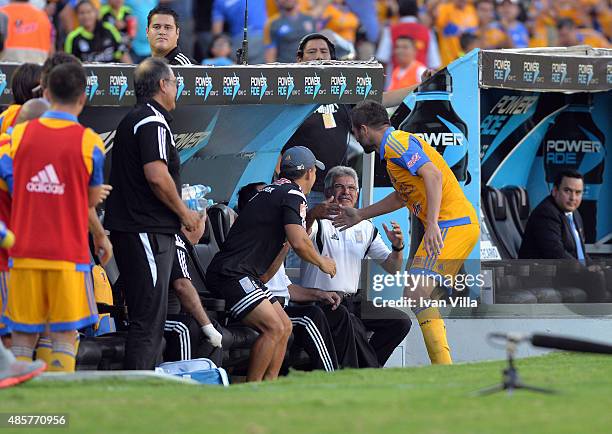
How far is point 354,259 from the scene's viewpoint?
10.4 m

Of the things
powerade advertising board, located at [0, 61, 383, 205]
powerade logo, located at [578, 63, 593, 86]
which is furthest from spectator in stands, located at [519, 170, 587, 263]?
powerade advertising board, located at [0, 61, 383, 205]

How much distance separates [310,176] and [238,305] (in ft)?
3.55

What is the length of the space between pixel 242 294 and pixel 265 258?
1.11 feet

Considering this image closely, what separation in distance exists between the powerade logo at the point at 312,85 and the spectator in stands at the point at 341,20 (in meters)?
7.57

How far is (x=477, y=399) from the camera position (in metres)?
6.43

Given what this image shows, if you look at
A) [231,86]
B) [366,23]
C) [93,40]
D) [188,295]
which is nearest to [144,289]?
[188,295]

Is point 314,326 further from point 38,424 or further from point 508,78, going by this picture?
point 38,424

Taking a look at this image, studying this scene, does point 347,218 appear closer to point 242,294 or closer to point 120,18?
point 242,294

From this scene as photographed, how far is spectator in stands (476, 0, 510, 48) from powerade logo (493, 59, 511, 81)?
850cm

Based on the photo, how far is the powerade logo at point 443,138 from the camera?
11.0 metres

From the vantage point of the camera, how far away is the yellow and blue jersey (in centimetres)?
948

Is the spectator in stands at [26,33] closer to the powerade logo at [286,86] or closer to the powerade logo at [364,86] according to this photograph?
the powerade logo at [286,86]

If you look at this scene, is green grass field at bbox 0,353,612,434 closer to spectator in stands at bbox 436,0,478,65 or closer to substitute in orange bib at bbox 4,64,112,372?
substitute in orange bib at bbox 4,64,112,372

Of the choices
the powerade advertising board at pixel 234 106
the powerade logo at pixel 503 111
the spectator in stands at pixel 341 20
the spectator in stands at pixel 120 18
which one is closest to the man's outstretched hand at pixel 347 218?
the powerade advertising board at pixel 234 106
